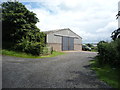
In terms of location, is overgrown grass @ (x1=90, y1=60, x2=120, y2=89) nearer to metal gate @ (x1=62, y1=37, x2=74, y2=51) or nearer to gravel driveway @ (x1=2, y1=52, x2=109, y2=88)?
gravel driveway @ (x1=2, y1=52, x2=109, y2=88)

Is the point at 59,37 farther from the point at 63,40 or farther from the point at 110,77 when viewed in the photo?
the point at 110,77

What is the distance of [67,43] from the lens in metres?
24.6

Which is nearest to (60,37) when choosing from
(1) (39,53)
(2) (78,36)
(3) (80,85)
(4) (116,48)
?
(2) (78,36)

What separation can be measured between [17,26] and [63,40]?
42.9ft

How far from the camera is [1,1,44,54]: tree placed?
12516mm

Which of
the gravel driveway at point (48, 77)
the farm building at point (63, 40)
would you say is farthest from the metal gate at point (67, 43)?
the gravel driveway at point (48, 77)

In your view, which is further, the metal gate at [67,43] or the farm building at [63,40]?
the metal gate at [67,43]

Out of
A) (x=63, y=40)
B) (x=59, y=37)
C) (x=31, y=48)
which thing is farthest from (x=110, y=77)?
(x=63, y=40)

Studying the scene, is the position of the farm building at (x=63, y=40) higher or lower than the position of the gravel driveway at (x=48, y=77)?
higher

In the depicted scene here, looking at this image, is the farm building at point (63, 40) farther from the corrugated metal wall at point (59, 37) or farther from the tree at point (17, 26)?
the tree at point (17, 26)

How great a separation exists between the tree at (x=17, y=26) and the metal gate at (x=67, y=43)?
33.5 ft

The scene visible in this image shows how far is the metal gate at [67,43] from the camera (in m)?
23.8

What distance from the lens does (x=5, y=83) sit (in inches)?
155

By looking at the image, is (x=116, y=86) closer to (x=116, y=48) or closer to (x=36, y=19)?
(x=116, y=48)
